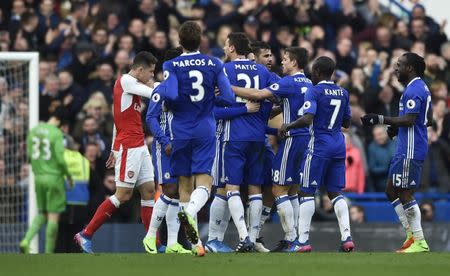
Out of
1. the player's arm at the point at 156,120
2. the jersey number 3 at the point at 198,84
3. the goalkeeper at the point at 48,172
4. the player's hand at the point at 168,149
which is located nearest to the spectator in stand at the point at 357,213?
the goalkeeper at the point at 48,172

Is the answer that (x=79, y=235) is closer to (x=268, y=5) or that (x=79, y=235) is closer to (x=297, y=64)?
(x=297, y=64)

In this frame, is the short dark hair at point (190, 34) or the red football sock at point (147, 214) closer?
the short dark hair at point (190, 34)

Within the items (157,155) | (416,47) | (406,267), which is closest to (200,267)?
(406,267)

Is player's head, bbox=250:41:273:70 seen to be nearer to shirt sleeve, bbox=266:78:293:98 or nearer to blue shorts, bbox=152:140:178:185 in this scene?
shirt sleeve, bbox=266:78:293:98

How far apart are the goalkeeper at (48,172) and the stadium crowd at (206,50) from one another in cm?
50

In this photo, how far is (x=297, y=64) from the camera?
1605 cm

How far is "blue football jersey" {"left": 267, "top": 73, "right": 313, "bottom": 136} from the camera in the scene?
51.9 ft

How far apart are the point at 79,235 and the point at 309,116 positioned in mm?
2731

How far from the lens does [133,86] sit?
15.6m

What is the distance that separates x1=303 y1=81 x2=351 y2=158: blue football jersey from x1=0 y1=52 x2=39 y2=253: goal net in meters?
6.10

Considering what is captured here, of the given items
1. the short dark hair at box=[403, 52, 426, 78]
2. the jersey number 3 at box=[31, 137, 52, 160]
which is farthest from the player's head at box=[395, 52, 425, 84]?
the jersey number 3 at box=[31, 137, 52, 160]

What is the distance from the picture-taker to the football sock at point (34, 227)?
19922 mm

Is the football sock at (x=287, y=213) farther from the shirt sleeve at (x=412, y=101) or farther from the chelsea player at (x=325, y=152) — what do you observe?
the shirt sleeve at (x=412, y=101)

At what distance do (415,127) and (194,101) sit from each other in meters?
2.50
